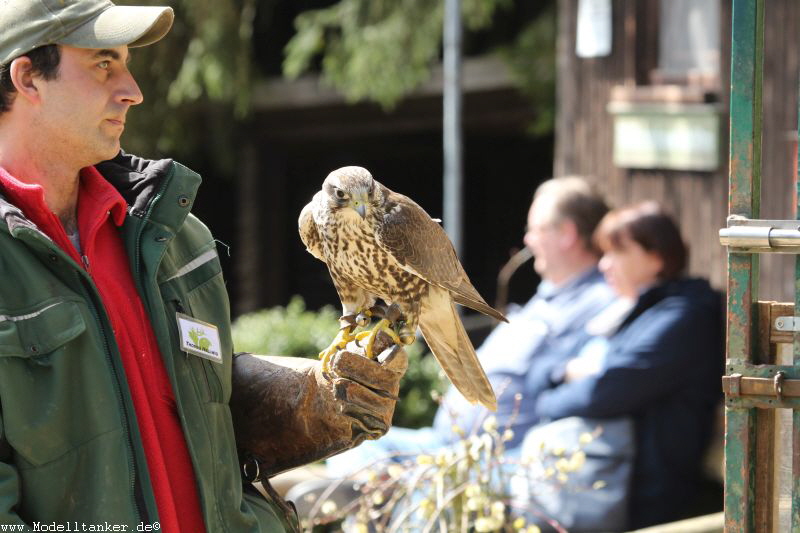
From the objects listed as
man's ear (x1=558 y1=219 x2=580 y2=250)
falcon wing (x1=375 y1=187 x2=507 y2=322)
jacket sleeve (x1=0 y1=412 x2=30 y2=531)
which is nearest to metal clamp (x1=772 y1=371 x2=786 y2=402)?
falcon wing (x1=375 y1=187 x2=507 y2=322)

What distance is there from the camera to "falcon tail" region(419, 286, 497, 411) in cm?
267

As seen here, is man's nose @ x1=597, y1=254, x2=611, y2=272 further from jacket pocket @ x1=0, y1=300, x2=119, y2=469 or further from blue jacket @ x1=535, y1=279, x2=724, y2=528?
jacket pocket @ x1=0, y1=300, x2=119, y2=469

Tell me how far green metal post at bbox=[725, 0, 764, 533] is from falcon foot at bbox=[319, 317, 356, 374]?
794 millimetres

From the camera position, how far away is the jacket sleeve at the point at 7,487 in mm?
1662

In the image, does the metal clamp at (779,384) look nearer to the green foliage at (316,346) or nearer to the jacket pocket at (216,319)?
the jacket pocket at (216,319)

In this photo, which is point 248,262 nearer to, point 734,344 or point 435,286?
point 435,286

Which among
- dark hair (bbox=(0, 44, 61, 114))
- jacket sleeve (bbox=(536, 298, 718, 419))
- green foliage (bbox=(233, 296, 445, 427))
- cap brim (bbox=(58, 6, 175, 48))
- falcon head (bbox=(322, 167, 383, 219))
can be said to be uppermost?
cap brim (bbox=(58, 6, 175, 48))

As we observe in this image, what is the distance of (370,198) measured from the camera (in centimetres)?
247

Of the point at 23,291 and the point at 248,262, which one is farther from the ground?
the point at 23,291

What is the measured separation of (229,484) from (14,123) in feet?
2.42

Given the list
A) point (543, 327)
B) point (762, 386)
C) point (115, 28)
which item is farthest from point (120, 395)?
point (543, 327)

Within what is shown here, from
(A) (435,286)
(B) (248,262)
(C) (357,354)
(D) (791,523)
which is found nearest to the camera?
(D) (791,523)

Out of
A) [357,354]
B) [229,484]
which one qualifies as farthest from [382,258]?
[229,484]

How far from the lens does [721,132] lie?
188 inches
